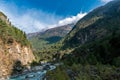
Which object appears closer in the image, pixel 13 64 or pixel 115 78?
pixel 115 78

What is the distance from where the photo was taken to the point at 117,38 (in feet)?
375

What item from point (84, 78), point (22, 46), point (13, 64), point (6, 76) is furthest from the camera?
point (22, 46)

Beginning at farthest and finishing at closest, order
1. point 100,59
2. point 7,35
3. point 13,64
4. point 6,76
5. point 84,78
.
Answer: point 7,35
point 13,64
point 6,76
point 100,59
point 84,78

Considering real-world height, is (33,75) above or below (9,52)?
below

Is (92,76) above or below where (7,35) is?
below

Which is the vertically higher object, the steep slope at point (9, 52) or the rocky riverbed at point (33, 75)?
the steep slope at point (9, 52)

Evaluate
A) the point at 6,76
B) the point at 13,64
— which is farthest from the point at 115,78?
the point at 13,64

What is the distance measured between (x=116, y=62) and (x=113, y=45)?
1106 inches

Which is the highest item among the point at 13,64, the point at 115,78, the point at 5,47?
the point at 5,47

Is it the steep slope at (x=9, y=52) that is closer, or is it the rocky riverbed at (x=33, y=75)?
the rocky riverbed at (x=33, y=75)

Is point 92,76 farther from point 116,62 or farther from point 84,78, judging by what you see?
point 116,62

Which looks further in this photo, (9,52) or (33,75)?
(9,52)

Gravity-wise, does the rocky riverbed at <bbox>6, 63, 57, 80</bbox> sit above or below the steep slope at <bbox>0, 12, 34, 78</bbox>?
below

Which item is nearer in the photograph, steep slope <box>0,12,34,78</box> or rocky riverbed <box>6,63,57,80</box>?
rocky riverbed <box>6,63,57,80</box>
